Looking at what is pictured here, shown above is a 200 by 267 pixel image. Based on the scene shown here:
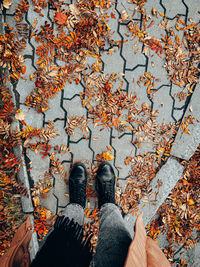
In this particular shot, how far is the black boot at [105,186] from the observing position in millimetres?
2143

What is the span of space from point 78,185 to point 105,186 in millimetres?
320

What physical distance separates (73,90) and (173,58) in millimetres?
1282

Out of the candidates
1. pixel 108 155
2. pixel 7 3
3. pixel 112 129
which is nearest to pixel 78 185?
pixel 108 155

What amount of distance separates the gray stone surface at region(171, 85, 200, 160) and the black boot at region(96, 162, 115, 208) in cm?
87

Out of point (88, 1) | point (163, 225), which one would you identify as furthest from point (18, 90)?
point (163, 225)

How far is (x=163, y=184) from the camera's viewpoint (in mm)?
2326

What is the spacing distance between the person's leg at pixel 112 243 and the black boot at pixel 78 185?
1.30 feet

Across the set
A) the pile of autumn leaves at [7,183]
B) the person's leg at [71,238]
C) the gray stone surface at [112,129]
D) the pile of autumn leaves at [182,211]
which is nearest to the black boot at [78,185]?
the person's leg at [71,238]

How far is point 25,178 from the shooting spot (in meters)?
2.17

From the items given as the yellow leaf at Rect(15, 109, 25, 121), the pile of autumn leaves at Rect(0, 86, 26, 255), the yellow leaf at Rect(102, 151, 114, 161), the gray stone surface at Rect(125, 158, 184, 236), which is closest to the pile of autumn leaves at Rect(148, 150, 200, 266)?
the gray stone surface at Rect(125, 158, 184, 236)

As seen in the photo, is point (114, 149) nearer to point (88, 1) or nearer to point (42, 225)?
point (42, 225)

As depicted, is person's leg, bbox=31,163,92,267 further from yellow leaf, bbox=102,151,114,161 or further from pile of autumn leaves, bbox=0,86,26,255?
pile of autumn leaves, bbox=0,86,26,255

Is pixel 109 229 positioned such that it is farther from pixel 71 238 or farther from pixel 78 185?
pixel 78 185

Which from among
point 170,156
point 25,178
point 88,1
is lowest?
point 25,178
